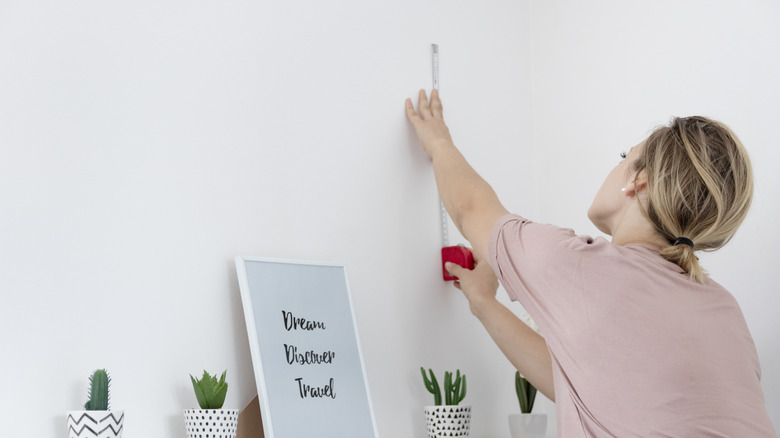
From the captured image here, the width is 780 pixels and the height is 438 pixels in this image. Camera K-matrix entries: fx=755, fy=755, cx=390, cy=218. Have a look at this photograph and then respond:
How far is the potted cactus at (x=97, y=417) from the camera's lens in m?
1.04

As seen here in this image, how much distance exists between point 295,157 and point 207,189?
22 centimetres

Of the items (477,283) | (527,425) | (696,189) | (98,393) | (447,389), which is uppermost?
(696,189)

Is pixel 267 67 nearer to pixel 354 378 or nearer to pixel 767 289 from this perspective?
pixel 354 378

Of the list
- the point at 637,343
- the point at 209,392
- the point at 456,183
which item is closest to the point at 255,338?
the point at 209,392

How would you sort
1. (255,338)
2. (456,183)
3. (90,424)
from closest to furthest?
(90,424) < (255,338) < (456,183)

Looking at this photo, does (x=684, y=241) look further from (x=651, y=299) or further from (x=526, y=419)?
(x=526, y=419)

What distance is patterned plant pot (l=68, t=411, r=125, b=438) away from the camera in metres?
1.04

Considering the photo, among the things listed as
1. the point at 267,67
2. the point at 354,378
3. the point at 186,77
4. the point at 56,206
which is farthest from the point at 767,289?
the point at 56,206

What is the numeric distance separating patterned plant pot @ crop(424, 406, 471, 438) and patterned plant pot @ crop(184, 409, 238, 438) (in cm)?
50

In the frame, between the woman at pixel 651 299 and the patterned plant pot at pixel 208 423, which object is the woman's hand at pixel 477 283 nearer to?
the woman at pixel 651 299

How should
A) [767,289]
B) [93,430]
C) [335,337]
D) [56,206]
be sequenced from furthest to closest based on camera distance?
[767,289] < [335,337] < [56,206] < [93,430]

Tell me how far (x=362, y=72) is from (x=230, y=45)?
342 mm

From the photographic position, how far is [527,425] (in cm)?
170

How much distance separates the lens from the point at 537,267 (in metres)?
1.18
